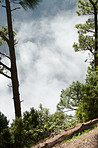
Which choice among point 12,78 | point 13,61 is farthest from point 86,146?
point 13,61

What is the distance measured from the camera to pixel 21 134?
4.38m

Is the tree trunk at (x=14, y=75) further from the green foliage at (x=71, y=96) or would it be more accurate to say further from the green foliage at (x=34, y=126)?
the green foliage at (x=71, y=96)

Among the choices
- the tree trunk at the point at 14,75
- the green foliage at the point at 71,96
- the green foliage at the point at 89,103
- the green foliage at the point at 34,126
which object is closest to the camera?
the green foliage at the point at 34,126

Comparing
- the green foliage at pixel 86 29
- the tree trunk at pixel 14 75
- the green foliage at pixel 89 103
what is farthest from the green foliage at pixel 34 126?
the green foliage at pixel 86 29

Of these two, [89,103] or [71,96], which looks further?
[71,96]

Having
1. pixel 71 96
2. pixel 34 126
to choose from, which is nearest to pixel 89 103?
pixel 34 126

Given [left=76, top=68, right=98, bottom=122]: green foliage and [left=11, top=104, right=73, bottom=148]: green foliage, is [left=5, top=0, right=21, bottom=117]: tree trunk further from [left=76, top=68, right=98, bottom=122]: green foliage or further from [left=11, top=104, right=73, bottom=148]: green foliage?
[left=76, top=68, right=98, bottom=122]: green foliage

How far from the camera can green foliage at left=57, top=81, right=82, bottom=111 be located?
43.8 ft

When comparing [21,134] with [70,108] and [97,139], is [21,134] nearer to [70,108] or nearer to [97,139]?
[97,139]

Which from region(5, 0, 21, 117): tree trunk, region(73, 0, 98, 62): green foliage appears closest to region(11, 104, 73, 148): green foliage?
region(5, 0, 21, 117): tree trunk

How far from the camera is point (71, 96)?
1367cm

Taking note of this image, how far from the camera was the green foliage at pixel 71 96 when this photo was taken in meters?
13.3

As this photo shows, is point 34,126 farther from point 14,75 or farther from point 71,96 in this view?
point 71,96

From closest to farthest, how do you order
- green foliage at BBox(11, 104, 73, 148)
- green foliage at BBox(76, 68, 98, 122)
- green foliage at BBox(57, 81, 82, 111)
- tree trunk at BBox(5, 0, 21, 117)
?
green foliage at BBox(11, 104, 73, 148)
green foliage at BBox(76, 68, 98, 122)
tree trunk at BBox(5, 0, 21, 117)
green foliage at BBox(57, 81, 82, 111)
